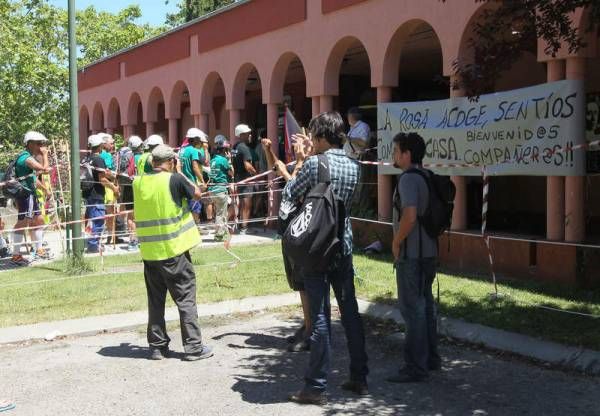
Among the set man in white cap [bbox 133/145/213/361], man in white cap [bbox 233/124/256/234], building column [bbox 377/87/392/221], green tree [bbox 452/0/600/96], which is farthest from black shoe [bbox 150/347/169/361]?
man in white cap [bbox 233/124/256/234]

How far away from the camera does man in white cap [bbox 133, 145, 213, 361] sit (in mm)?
6055

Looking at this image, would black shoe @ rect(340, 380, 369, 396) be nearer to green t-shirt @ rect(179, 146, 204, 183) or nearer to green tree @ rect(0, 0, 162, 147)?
green t-shirt @ rect(179, 146, 204, 183)

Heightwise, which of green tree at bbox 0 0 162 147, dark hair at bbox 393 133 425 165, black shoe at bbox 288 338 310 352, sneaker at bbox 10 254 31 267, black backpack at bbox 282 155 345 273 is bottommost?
black shoe at bbox 288 338 310 352

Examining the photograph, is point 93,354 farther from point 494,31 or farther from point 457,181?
point 457,181

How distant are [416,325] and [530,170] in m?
4.47

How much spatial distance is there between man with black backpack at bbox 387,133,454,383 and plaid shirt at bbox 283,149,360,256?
482 millimetres

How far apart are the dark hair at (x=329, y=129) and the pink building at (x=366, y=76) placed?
2.46 m

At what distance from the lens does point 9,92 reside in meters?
27.3

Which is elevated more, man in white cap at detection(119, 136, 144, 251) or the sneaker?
man in white cap at detection(119, 136, 144, 251)

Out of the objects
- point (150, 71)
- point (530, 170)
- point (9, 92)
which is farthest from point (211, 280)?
point (9, 92)

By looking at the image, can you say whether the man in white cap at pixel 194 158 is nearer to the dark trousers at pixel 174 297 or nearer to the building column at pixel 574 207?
the building column at pixel 574 207

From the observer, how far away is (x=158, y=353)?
6.19 m

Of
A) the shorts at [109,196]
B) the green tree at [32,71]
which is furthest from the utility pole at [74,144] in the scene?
the green tree at [32,71]

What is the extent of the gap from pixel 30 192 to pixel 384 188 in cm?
566
